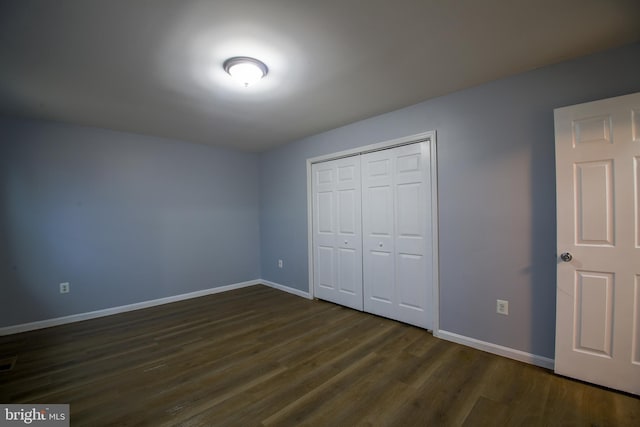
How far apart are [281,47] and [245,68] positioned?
1.18 feet

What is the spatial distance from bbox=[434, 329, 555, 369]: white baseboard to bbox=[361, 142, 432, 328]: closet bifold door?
234 mm

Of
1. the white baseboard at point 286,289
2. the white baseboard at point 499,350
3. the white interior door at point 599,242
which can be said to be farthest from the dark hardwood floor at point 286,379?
the white baseboard at point 286,289

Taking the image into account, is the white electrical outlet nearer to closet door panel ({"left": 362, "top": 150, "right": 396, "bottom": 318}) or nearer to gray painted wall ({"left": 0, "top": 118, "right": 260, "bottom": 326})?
closet door panel ({"left": 362, "top": 150, "right": 396, "bottom": 318})

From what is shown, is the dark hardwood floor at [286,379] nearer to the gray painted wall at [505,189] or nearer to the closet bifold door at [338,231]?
the gray painted wall at [505,189]

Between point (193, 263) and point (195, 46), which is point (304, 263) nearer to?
point (193, 263)

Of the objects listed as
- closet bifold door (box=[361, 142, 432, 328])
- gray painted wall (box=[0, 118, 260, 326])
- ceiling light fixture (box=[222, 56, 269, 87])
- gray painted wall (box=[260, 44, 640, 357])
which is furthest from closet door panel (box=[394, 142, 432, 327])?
gray painted wall (box=[0, 118, 260, 326])

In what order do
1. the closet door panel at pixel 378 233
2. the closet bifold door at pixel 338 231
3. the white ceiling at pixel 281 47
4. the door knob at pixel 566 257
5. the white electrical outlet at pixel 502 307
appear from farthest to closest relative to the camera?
the closet bifold door at pixel 338 231 → the closet door panel at pixel 378 233 → the white electrical outlet at pixel 502 307 → the door knob at pixel 566 257 → the white ceiling at pixel 281 47

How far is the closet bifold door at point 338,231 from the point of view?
3.62 metres

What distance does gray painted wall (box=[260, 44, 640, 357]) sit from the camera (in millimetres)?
2139

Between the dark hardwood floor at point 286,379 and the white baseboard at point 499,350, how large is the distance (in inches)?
2.6

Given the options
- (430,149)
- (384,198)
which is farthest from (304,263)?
(430,149)

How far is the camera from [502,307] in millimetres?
2395

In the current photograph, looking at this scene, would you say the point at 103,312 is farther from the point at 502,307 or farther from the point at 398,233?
the point at 502,307

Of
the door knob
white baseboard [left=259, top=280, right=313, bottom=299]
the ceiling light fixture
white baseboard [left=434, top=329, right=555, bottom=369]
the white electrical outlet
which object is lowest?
white baseboard [left=259, top=280, right=313, bottom=299]
